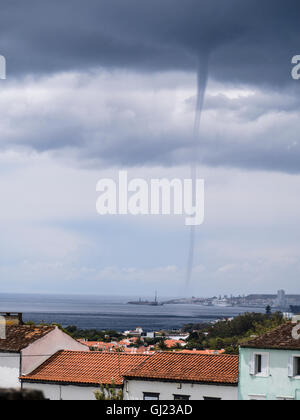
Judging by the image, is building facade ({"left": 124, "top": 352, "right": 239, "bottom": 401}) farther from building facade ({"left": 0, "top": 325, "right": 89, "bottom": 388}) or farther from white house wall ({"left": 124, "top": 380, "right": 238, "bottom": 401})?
building facade ({"left": 0, "top": 325, "right": 89, "bottom": 388})

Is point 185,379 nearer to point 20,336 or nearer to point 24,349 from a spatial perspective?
point 24,349

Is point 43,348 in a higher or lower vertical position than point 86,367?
higher

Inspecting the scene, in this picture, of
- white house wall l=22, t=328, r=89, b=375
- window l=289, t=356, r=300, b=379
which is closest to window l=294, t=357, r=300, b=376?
window l=289, t=356, r=300, b=379

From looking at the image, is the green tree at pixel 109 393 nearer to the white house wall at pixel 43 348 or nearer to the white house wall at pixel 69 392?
the white house wall at pixel 69 392

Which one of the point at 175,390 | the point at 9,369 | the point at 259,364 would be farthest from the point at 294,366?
the point at 9,369
